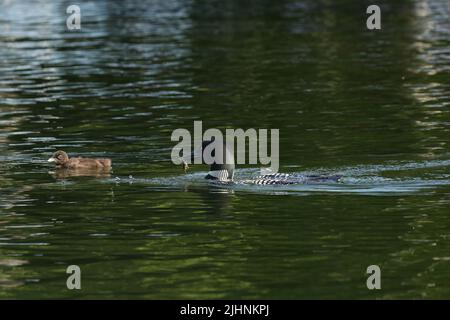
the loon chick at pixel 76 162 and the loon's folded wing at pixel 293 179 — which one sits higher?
the loon chick at pixel 76 162

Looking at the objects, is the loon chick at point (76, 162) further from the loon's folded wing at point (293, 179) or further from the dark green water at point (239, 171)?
the loon's folded wing at point (293, 179)

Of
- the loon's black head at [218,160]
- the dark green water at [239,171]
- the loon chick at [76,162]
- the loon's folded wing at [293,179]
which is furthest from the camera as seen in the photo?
the loon chick at [76,162]

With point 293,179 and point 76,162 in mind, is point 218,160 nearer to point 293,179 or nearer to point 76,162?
point 293,179

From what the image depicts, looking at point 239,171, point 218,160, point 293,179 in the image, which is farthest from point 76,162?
point 293,179

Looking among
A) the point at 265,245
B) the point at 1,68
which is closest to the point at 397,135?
the point at 265,245

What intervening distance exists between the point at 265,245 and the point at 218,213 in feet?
7.53

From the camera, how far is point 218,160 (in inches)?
775

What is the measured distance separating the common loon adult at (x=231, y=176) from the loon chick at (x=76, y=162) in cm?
138

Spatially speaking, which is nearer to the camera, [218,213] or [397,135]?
[218,213]

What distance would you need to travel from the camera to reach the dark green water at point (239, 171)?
13898 mm

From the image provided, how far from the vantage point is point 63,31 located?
143 ft

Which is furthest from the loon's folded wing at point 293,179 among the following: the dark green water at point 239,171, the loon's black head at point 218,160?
the loon's black head at point 218,160

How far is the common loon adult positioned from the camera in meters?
18.7
